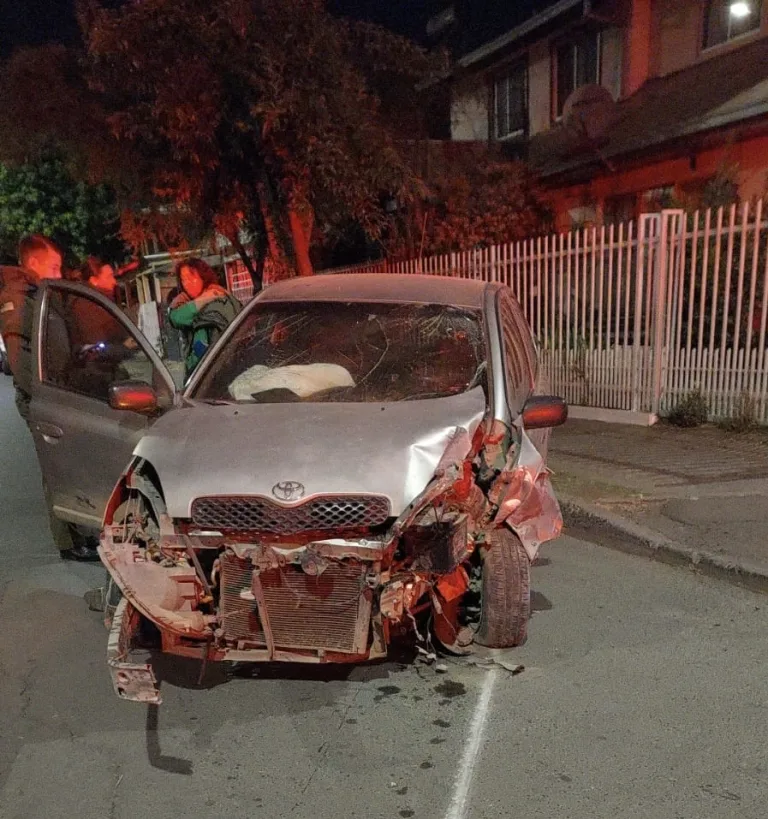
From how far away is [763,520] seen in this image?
4.61 m

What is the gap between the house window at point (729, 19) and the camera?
35.0 feet

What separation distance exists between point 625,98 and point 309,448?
12503 mm

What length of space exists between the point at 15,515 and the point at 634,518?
4954mm

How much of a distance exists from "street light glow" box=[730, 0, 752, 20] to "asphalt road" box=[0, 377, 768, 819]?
432 inches

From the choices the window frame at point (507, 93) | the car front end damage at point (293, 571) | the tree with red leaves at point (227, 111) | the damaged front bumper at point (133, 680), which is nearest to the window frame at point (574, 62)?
the window frame at point (507, 93)

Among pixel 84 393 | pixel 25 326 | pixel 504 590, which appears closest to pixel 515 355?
pixel 504 590

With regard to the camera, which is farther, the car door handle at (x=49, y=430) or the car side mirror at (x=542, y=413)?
the car door handle at (x=49, y=430)

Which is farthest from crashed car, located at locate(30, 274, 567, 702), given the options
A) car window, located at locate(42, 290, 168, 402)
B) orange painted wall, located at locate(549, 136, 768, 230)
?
orange painted wall, located at locate(549, 136, 768, 230)

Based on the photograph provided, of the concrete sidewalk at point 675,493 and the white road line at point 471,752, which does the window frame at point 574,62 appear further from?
the white road line at point 471,752

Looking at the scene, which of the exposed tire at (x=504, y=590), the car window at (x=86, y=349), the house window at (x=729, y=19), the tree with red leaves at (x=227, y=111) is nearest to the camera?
the exposed tire at (x=504, y=590)

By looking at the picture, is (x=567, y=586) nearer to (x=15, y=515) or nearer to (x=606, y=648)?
(x=606, y=648)

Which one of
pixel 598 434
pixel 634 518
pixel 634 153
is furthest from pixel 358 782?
pixel 634 153

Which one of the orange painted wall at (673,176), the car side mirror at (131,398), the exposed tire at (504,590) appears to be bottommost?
the exposed tire at (504,590)

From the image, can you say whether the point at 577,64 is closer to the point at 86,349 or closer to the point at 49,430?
the point at 86,349
